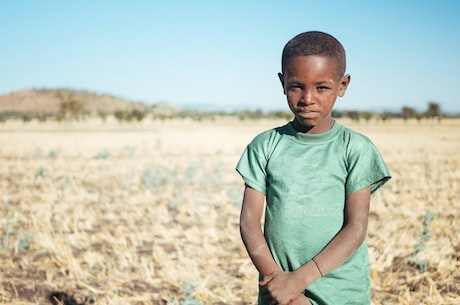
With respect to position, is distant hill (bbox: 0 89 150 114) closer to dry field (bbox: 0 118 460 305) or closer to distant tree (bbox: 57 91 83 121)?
distant tree (bbox: 57 91 83 121)

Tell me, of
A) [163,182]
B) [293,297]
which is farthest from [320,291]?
[163,182]

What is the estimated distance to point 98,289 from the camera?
169 inches

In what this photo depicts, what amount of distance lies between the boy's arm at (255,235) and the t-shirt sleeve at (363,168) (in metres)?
0.39

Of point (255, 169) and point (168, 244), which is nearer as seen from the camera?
point (255, 169)

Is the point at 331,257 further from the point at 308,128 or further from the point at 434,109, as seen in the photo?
the point at 434,109

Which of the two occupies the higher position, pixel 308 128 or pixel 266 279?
pixel 308 128

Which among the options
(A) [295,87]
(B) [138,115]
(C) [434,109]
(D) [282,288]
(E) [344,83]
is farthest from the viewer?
(C) [434,109]

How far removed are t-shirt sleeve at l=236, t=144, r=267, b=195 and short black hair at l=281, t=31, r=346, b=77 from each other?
39 centimetres

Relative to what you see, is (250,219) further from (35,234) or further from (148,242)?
(35,234)

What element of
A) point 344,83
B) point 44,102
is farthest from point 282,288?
point 44,102

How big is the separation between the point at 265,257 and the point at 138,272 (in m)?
3.28

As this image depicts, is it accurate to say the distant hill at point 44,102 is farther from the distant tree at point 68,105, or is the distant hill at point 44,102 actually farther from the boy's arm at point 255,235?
the boy's arm at point 255,235

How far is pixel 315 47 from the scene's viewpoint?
179 cm

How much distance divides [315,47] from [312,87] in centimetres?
16
